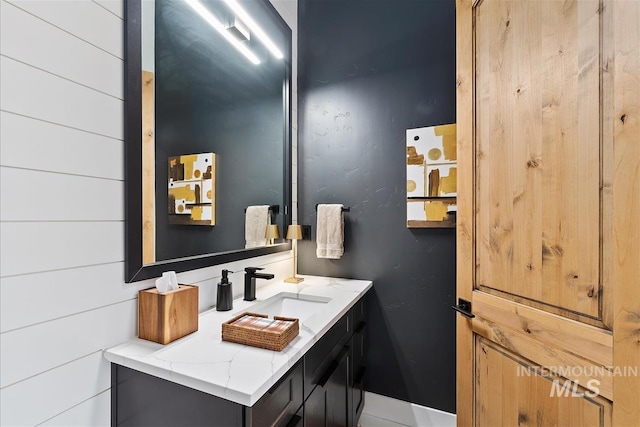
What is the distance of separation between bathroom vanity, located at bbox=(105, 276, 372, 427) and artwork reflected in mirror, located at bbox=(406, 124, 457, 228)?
82 centimetres

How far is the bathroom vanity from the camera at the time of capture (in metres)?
0.78

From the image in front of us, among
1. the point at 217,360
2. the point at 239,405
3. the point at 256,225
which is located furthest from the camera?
the point at 256,225

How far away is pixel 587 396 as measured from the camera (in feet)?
2.93

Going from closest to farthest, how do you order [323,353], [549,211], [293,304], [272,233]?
[549,211] → [323,353] → [293,304] → [272,233]

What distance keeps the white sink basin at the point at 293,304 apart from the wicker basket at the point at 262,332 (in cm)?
46

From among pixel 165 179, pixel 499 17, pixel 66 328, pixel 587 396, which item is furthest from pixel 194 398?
pixel 499 17

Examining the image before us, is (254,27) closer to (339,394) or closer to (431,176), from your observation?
(431,176)

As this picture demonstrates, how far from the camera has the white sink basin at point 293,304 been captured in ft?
5.08

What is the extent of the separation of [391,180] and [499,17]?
955 mm

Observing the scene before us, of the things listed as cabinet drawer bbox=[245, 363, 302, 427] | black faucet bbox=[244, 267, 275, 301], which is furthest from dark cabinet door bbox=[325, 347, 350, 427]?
black faucet bbox=[244, 267, 275, 301]

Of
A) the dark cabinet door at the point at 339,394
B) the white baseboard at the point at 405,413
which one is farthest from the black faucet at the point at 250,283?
the white baseboard at the point at 405,413

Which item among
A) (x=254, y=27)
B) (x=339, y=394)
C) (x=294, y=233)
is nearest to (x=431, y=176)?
(x=294, y=233)

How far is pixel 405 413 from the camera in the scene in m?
1.84

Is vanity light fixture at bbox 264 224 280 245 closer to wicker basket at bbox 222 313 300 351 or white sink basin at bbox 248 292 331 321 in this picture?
white sink basin at bbox 248 292 331 321
